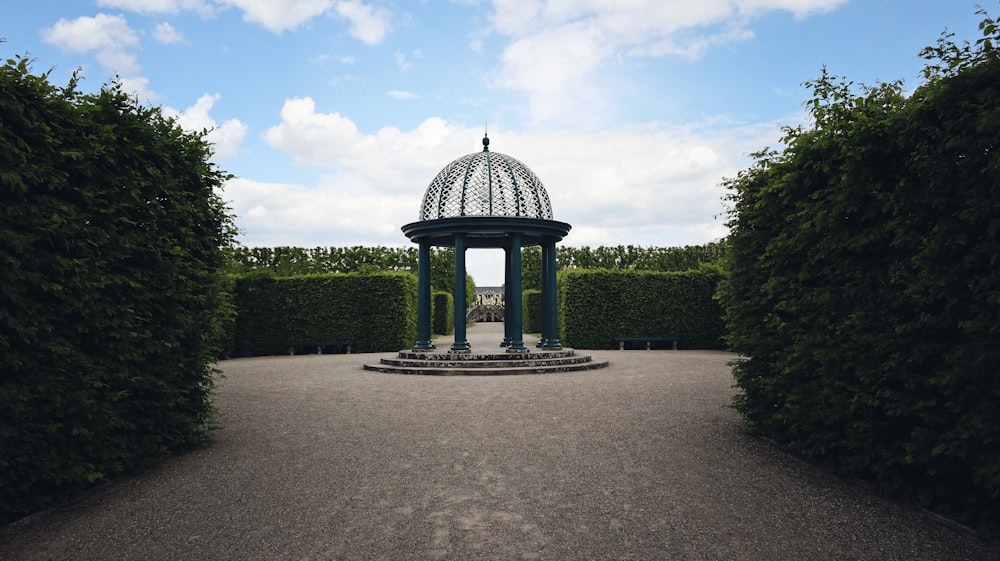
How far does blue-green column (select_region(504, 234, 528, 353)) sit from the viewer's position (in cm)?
1524

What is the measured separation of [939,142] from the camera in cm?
396

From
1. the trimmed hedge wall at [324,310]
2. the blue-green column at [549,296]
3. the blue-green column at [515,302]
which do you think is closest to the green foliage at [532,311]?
the trimmed hedge wall at [324,310]

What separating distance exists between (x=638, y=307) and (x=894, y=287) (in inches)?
712

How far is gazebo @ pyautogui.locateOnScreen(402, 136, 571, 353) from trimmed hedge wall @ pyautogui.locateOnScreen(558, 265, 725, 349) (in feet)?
19.4

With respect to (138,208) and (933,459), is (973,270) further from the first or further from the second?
(138,208)

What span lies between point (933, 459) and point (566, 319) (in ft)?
60.0

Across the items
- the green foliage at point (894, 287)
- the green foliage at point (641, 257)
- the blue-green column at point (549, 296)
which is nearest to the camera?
the green foliage at point (894, 287)

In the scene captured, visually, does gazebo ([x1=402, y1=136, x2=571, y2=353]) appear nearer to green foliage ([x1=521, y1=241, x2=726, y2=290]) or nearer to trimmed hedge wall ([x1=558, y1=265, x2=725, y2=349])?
trimmed hedge wall ([x1=558, y1=265, x2=725, y2=349])

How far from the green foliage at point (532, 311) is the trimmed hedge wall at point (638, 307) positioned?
28.3 feet

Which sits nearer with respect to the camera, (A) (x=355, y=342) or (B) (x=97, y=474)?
(B) (x=97, y=474)

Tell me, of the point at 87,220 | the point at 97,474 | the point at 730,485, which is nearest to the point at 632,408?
the point at 730,485

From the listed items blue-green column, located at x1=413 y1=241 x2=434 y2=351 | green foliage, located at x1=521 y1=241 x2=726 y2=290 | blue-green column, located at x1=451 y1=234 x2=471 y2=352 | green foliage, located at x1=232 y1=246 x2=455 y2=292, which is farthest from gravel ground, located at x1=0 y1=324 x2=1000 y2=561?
green foliage, located at x1=521 y1=241 x2=726 y2=290

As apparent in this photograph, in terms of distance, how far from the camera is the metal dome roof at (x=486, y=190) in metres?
15.6

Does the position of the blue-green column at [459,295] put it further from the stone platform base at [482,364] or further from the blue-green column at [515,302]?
the blue-green column at [515,302]
